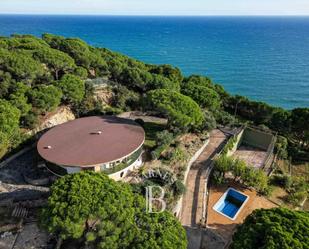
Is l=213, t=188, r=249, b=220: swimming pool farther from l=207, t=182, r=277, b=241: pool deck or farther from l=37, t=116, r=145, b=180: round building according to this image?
l=37, t=116, r=145, b=180: round building

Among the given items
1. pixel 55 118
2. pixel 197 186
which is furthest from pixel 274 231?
pixel 55 118

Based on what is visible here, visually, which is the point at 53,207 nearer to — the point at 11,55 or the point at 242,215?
the point at 242,215

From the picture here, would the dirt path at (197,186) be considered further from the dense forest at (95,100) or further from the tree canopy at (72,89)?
the tree canopy at (72,89)

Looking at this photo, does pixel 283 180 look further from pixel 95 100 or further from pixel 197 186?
pixel 95 100

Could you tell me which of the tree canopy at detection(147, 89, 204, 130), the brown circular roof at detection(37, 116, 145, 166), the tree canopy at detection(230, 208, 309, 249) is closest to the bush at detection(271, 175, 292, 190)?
the tree canopy at detection(147, 89, 204, 130)

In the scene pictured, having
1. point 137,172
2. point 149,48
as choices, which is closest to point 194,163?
point 137,172

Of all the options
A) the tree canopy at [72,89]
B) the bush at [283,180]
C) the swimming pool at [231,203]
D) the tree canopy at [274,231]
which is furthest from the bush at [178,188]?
the tree canopy at [72,89]

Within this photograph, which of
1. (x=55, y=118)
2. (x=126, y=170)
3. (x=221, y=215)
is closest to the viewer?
(x=221, y=215)
